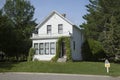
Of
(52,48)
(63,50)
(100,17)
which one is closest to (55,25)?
(52,48)

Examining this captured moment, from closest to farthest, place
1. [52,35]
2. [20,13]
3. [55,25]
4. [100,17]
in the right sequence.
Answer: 1. [52,35]
2. [55,25]
3. [100,17]
4. [20,13]

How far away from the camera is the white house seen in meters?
43.9

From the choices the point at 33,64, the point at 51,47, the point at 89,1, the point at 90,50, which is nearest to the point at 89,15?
the point at 89,1

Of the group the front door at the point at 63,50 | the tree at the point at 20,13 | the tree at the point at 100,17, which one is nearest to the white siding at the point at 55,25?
the front door at the point at 63,50

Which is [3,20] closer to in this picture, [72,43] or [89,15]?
[72,43]

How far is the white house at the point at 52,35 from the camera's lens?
144 ft

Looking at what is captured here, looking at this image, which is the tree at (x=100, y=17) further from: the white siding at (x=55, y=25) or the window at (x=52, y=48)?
the window at (x=52, y=48)

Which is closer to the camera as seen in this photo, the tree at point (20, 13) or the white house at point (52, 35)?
the white house at point (52, 35)

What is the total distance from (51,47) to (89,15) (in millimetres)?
29328

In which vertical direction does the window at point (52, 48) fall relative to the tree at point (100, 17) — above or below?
below

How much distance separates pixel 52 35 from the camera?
4441cm

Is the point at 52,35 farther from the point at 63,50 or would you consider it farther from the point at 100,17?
the point at 100,17

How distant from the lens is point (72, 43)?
4447cm

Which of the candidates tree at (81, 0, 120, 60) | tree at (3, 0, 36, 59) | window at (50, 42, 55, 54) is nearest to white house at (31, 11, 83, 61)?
window at (50, 42, 55, 54)
